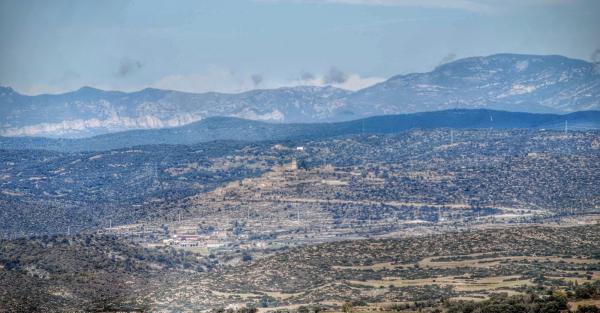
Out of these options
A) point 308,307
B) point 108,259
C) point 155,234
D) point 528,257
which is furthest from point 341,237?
point 308,307

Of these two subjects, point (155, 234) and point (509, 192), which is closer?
point (155, 234)

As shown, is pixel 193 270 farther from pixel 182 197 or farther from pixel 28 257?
pixel 182 197

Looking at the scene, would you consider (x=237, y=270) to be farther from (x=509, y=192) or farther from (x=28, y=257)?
(x=509, y=192)

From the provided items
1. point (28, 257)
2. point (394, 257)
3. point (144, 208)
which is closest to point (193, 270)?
point (28, 257)

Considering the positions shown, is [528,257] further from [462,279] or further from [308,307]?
[308,307]

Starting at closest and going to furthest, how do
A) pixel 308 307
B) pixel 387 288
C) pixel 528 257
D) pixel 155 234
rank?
pixel 308 307, pixel 387 288, pixel 528 257, pixel 155 234

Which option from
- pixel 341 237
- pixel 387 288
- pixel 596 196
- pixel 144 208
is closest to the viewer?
pixel 387 288

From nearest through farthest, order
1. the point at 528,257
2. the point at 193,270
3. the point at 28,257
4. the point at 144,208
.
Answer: the point at 528,257
the point at 28,257
the point at 193,270
the point at 144,208

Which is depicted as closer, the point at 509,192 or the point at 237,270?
the point at 237,270

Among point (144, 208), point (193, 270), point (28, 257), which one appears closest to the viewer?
point (28, 257)
